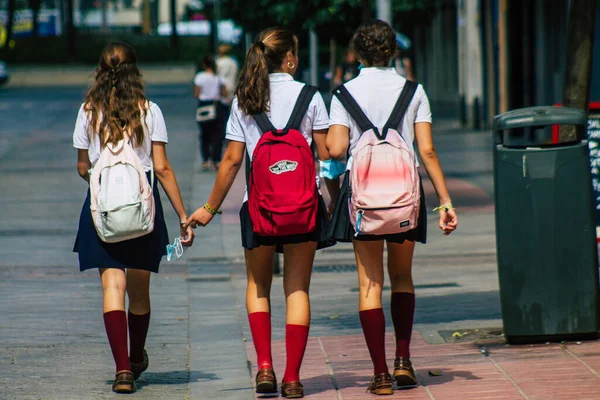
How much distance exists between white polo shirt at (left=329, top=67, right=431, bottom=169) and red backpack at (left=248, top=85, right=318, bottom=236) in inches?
9.9

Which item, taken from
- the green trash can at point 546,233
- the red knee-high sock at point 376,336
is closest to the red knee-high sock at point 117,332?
the red knee-high sock at point 376,336

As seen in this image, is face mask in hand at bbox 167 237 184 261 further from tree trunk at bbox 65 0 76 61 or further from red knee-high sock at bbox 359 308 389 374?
tree trunk at bbox 65 0 76 61

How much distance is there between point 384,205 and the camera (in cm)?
524

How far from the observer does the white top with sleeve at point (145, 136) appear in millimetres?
5695

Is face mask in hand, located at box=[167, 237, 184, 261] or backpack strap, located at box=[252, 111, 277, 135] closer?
backpack strap, located at box=[252, 111, 277, 135]

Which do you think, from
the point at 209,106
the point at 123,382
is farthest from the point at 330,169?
the point at 209,106

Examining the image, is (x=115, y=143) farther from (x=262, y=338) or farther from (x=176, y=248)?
(x=262, y=338)

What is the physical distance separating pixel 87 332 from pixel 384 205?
2.83 metres

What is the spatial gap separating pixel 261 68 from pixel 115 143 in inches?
30.8

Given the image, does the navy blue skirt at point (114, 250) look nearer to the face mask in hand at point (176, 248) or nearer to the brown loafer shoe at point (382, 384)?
the face mask in hand at point (176, 248)

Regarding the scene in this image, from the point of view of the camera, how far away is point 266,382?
5.45 metres

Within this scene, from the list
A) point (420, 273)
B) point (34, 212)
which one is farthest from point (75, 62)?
point (420, 273)

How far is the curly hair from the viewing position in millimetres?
5434

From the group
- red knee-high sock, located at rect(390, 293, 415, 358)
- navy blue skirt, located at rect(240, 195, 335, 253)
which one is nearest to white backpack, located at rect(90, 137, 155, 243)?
navy blue skirt, located at rect(240, 195, 335, 253)
